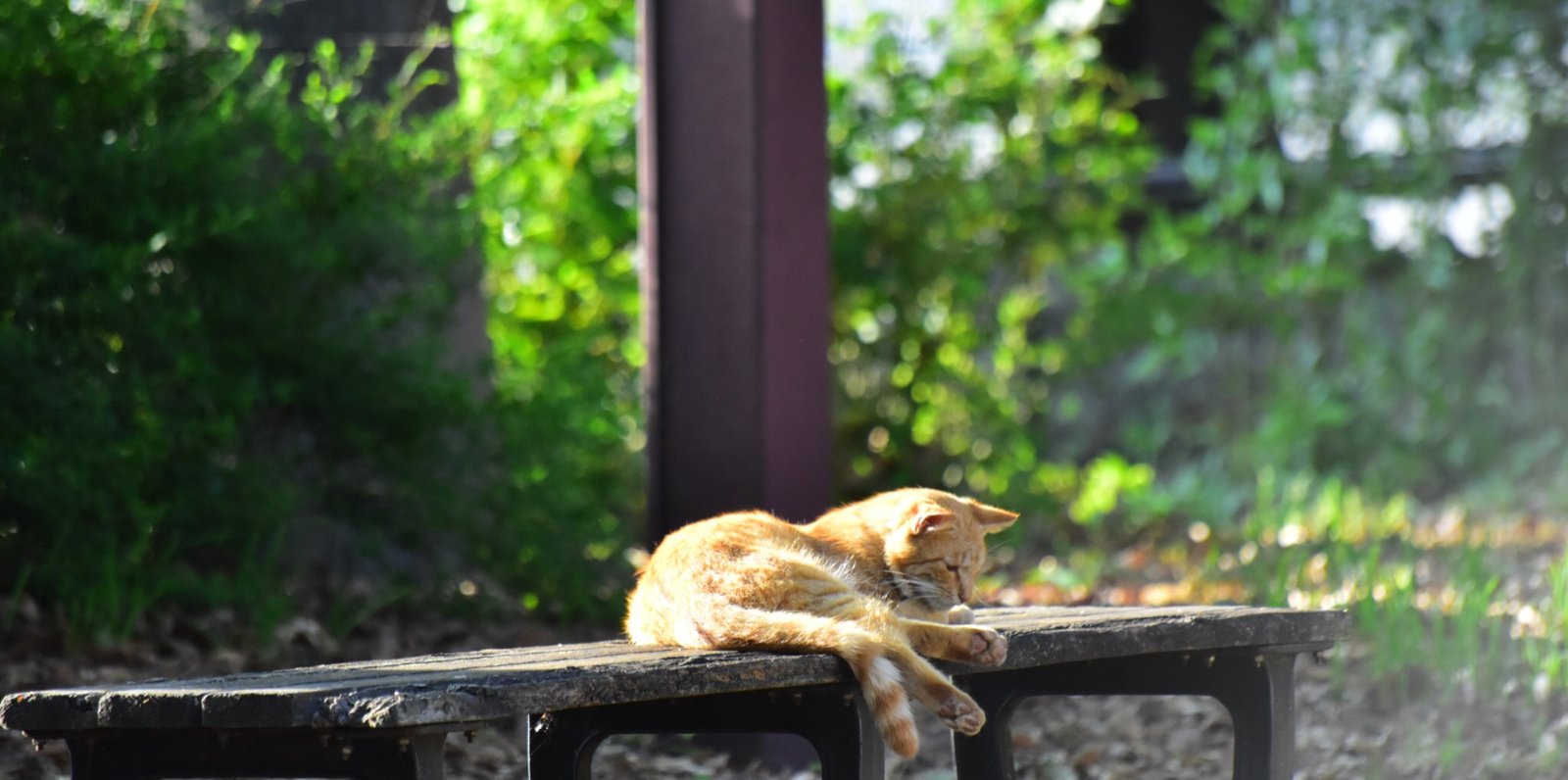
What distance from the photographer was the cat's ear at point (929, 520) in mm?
2600

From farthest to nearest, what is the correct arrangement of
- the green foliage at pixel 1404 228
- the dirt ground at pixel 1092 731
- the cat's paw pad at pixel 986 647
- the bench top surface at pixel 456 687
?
the green foliage at pixel 1404 228, the dirt ground at pixel 1092 731, the cat's paw pad at pixel 986 647, the bench top surface at pixel 456 687

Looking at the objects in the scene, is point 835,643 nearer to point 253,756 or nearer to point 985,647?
point 985,647

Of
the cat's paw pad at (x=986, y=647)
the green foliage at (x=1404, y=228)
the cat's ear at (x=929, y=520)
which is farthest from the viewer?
the green foliage at (x=1404, y=228)

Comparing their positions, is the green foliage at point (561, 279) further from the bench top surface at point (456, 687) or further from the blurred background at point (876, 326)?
the bench top surface at point (456, 687)

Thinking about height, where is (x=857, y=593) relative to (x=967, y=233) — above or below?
below

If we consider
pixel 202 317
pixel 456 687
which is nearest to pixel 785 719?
pixel 456 687

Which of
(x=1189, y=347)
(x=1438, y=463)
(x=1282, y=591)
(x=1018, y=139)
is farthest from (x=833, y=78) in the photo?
(x=1438, y=463)

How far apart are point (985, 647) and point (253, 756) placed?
99 cm

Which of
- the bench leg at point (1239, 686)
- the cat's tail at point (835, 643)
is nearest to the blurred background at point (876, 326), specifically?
the bench leg at point (1239, 686)

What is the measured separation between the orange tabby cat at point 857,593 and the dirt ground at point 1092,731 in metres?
1.33

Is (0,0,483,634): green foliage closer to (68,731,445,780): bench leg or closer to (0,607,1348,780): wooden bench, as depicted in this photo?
(0,607,1348,780): wooden bench

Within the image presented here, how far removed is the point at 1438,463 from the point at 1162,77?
4.19 metres

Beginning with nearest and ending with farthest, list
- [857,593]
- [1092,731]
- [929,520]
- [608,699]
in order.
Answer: [608,699] → [857,593] → [929,520] → [1092,731]

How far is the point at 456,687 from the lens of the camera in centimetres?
183
